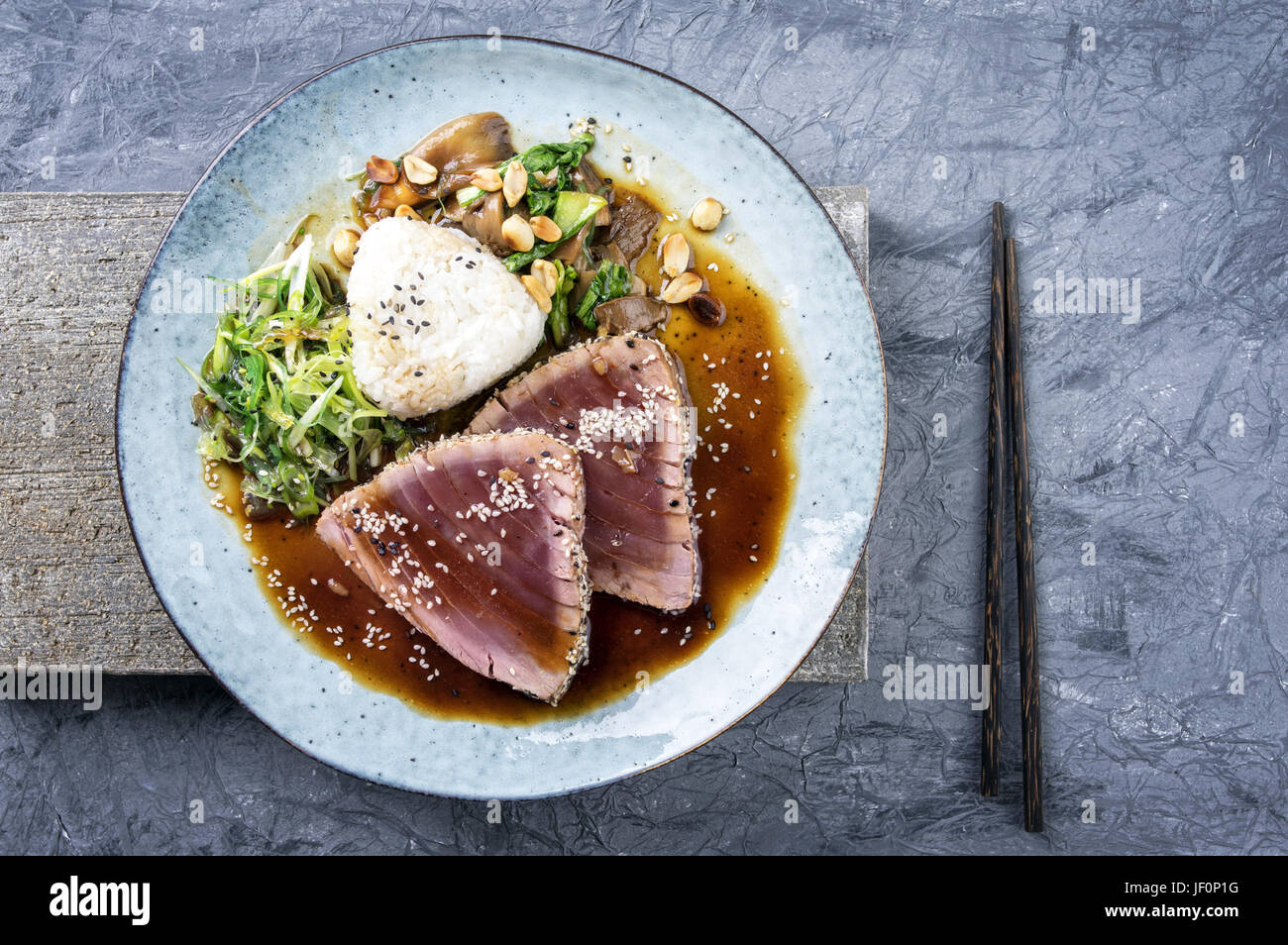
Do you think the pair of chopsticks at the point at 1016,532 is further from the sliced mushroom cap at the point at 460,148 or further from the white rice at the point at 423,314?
the sliced mushroom cap at the point at 460,148

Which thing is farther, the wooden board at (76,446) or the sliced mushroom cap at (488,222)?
the wooden board at (76,446)

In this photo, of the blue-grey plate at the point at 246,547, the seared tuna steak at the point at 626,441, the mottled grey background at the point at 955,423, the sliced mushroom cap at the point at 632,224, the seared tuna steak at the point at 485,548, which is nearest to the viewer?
the seared tuna steak at the point at 485,548

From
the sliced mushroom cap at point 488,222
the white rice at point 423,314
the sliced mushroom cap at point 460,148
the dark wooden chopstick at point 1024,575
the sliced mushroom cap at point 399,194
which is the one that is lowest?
the dark wooden chopstick at point 1024,575

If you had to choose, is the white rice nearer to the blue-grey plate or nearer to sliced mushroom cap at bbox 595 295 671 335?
sliced mushroom cap at bbox 595 295 671 335

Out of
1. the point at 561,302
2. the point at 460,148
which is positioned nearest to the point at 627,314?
the point at 561,302

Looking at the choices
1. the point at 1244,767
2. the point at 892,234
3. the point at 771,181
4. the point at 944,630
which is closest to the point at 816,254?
the point at 771,181

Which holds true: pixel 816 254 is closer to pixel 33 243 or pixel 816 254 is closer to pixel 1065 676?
pixel 1065 676

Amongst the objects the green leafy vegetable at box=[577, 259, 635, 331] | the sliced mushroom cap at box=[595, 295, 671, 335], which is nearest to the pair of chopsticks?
the sliced mushroom cap at box=[595, 295, 671, 335]

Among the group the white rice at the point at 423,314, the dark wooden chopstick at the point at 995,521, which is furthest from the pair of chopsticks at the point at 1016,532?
the white rice at the point at 423,314
